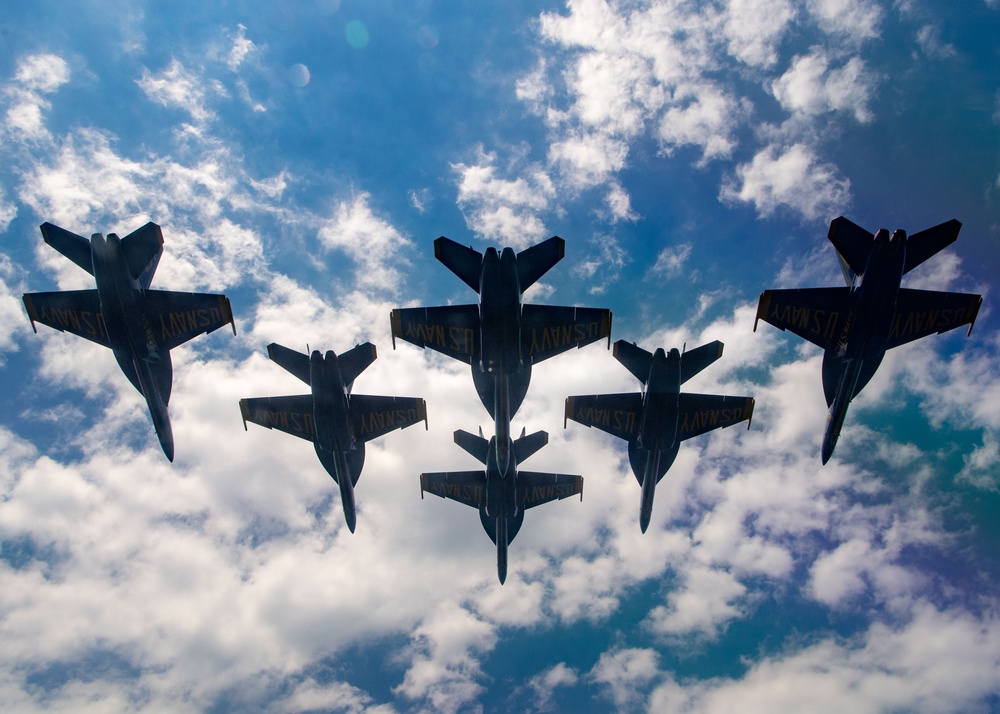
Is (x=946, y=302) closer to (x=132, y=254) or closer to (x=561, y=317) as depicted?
(x=561, y=317)

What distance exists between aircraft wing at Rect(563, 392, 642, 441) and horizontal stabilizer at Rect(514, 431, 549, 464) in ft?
13.4

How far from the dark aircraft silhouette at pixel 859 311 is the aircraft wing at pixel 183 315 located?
3010cm

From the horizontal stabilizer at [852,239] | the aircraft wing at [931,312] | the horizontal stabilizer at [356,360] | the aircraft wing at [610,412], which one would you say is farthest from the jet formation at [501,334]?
the aircraft wing at [931,312]

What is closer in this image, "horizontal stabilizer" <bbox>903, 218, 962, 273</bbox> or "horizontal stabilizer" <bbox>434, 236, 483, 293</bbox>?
"horizontal stabilizer" <bbox>903, 218, 962, 273</bbox>

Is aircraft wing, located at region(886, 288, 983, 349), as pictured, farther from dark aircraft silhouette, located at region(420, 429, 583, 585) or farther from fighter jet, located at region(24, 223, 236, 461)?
fighter jet, located at region(24, 223, 236, 461)

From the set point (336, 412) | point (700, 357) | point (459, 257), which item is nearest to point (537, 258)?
point (459, 257)

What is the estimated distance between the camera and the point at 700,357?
107 feet

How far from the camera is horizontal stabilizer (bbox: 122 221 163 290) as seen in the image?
2809cm

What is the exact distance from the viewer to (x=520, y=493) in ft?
144

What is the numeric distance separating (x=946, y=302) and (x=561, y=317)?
2092cm

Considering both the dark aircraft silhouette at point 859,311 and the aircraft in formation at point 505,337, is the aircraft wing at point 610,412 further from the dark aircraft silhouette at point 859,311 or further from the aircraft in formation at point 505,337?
the dark aircraft silhouette at point 859,311

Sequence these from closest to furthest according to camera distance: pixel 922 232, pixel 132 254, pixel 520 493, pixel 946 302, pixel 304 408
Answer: pixel 922 232 → pixel 132 254 → pixel 946 302 → pixel 304 408 → pixel 520 493

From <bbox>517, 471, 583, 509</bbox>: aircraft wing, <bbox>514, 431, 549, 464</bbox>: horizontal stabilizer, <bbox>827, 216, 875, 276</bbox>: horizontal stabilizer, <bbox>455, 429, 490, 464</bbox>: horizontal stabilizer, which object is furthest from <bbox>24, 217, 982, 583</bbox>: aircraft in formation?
<bbox>517, 471, 583, 509</bbox>: aircraft wing

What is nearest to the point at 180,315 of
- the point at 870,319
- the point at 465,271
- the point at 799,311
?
the point at 465,271
